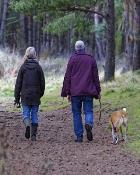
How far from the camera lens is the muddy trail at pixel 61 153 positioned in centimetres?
755

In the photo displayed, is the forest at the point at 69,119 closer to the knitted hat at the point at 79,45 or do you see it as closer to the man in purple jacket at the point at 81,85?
the man in purple jacket at the point at 81,85

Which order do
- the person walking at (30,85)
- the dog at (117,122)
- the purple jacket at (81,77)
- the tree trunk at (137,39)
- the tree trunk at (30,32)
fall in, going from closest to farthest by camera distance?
the dog at (117,122) < the purple jacket at (81,77) < the person walking at (30,85) < the tree trunk at (137,39) < the tree trunk at (30,32)

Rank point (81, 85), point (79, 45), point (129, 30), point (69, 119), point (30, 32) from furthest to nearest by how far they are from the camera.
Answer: point (30, 32), point (129, 30), point (69, 119), point (79, 45), point (81, 85)

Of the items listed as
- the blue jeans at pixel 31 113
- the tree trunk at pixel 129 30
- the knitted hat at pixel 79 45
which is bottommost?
the blue jeans at pixel 31 113

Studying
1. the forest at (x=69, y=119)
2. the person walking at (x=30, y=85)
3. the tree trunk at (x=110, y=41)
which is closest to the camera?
the forest at (x=69, y=119)

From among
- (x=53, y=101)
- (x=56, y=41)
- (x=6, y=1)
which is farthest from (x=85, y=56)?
(x=56, y=41)

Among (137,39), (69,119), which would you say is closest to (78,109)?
(69,119)

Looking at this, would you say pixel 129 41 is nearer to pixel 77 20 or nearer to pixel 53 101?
pixel 77 20

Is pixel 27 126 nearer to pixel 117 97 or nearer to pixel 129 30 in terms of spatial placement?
pixel 117 97

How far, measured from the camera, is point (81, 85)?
12.3 m

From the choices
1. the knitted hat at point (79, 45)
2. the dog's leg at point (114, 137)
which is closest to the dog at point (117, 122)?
the dog's leg at point (114, 137)

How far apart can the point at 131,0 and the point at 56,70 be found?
28.9 ft

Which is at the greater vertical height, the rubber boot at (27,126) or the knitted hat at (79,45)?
the knitted hat at (79,45)

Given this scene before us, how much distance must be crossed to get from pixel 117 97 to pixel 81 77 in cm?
686
